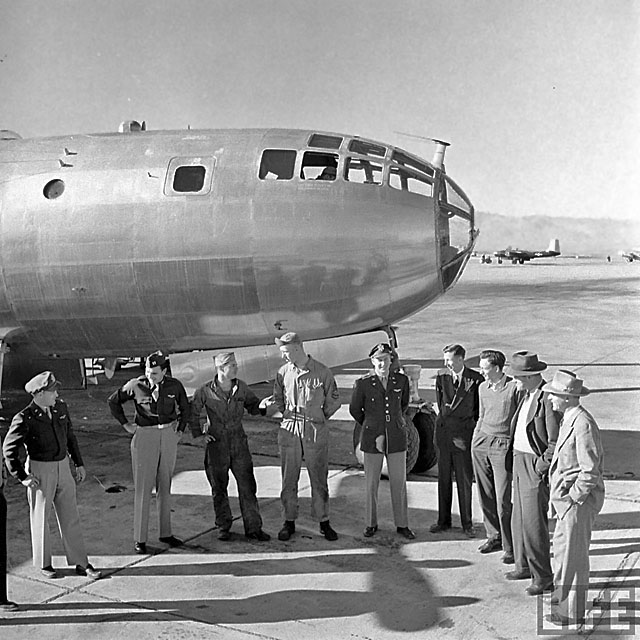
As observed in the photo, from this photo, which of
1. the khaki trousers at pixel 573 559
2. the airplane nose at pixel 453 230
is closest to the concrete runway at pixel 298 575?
the khaki trousers at pixel 573 559

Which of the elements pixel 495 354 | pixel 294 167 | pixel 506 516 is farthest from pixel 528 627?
pixel 294 167

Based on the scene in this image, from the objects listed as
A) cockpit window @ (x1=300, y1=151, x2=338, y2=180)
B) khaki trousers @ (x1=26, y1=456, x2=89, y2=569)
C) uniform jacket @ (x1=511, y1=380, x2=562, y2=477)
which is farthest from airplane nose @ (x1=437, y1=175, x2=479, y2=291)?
khaki trousers @ (x1=26, y1=456, x2=89, y2=569)

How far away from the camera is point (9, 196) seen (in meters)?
9.34

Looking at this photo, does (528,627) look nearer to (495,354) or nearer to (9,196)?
(495,354)

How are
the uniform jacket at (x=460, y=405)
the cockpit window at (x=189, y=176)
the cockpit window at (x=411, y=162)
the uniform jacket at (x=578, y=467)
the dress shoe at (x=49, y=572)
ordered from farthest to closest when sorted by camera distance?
1. the cockpit window at (x=411, y=162)
2. the cockpit window at (x=189, y=176)
3. the uniform jacket at (x=460, y=405)
4. the dress shoe at (x=49, y=572)
5. the uniform jacket at (x=578, y=467)

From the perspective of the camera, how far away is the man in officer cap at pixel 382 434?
7.13m

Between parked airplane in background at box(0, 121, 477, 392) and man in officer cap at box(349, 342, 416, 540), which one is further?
parked airplane in background at box(0, 121, 477, 392)

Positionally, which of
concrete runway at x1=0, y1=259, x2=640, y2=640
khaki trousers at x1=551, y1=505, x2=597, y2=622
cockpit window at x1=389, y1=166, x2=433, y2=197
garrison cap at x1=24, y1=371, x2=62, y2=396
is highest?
cockpit window at x1=389, y1=166, x2=433, y2=197

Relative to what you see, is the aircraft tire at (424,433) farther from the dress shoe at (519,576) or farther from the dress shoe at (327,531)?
the dress shoe at (519,576)

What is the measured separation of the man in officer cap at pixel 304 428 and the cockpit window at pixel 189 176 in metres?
2.51

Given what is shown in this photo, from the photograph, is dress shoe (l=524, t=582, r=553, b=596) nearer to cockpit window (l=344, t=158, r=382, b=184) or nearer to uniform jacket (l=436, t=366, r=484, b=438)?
uniform jacket (l=436, t=366, r=484, b=438)

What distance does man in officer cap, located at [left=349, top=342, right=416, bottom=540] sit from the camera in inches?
281

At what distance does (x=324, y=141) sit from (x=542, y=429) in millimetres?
4678

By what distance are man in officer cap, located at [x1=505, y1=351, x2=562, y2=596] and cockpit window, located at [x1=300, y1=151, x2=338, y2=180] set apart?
3.68 meters
